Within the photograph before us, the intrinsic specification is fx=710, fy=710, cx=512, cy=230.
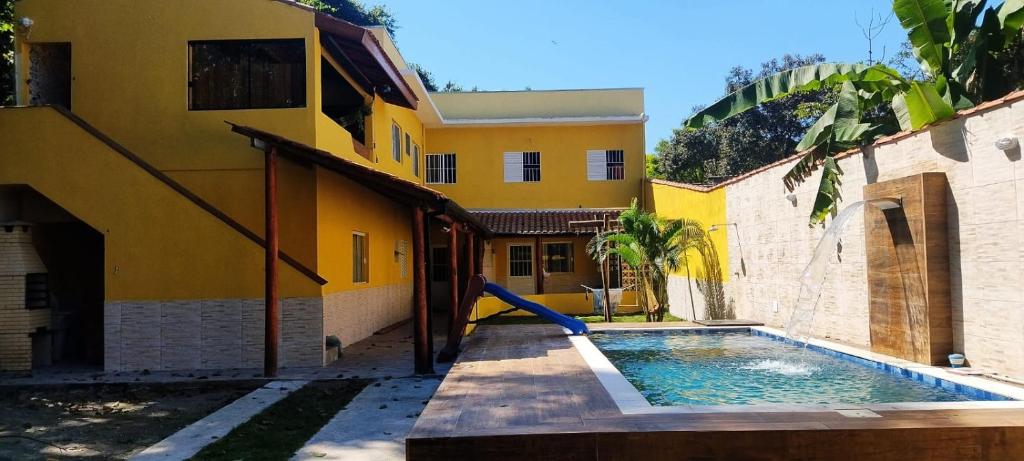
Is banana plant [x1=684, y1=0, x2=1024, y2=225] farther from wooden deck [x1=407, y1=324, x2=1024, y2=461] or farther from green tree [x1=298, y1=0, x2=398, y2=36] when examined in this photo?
green tree [x1=298, y1=0, x2=398, y2=36]

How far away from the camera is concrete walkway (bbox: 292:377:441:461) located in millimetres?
6434

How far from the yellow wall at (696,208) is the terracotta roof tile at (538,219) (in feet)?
5.86

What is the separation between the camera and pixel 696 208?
719 inches

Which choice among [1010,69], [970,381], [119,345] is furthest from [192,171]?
[1010,69]

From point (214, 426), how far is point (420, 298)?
3543 millimetres

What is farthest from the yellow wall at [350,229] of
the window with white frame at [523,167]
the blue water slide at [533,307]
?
the window with white frame at [523,167]

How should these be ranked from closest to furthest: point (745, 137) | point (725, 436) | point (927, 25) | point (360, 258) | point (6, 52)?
point (725, 436)
point (927, 25)
point (6, 52)
point (360, 258)
point (745, 137)

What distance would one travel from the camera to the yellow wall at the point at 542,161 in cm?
2538

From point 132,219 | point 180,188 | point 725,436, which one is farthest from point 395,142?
point 725,436

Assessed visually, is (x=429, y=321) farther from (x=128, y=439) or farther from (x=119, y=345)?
(x=119, y=345)

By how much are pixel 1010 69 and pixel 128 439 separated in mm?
13636

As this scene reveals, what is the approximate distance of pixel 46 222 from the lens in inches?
497

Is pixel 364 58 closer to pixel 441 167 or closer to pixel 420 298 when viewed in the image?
pixel 420 298

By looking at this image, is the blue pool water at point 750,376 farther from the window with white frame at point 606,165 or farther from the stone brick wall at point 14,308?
the window with white frame at point 606,165
